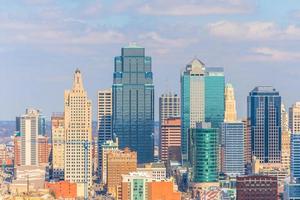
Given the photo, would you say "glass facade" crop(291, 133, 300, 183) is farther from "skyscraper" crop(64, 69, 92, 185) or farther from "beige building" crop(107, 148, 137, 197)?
"skyscraper" crop(64, 69, 92, 185)

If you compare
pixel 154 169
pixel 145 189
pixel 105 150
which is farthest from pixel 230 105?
pixel 145 189

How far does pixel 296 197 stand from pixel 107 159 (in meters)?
9.11

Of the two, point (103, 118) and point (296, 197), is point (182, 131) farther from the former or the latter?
point (296, 197)

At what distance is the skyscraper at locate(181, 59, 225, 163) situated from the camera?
56562mm

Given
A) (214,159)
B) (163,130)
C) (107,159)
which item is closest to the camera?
(107,159)

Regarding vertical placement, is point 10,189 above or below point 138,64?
below

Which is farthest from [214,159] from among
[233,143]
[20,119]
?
[20,119]

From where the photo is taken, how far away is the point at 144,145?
5456 cm

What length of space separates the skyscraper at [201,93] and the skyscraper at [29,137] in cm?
653

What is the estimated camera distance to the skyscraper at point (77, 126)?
1893 inches

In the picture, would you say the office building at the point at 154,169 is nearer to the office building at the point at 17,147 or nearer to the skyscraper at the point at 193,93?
the office building at the point at 17,147

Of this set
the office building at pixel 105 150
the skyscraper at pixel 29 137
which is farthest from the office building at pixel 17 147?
the office building at pixel 105 150

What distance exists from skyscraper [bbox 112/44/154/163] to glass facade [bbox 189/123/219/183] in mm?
5406

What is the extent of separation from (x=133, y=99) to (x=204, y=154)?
1134 centimetres
